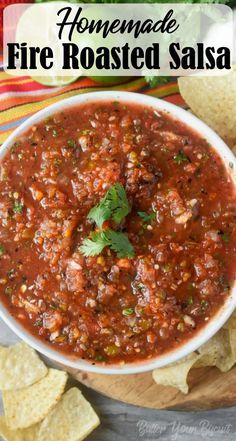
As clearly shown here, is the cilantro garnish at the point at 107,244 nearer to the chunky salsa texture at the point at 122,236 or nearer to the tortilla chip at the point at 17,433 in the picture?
the chunky salsa texture at the point at 122,236

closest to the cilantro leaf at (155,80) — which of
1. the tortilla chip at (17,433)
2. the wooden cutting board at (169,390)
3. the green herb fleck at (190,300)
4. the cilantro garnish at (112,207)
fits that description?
the cilantro garnish at (112,207)

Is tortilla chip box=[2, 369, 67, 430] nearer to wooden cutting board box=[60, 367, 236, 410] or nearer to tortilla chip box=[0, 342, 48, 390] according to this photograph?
tortilla chip box=[0, 342, 48, 390]

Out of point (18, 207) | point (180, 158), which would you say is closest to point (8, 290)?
point (18, 207)

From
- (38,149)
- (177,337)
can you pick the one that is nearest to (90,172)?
(38,149)

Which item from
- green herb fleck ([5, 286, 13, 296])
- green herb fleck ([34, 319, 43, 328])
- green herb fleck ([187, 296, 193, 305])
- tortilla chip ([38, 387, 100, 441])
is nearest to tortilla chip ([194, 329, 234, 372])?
green herb fleck ([187, 296, 193, 305])

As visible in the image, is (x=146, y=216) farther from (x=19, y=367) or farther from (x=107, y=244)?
(x=19, y=367)

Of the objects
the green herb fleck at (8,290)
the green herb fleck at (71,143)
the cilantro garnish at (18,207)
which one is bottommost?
the green herb fleck at (8,290)
